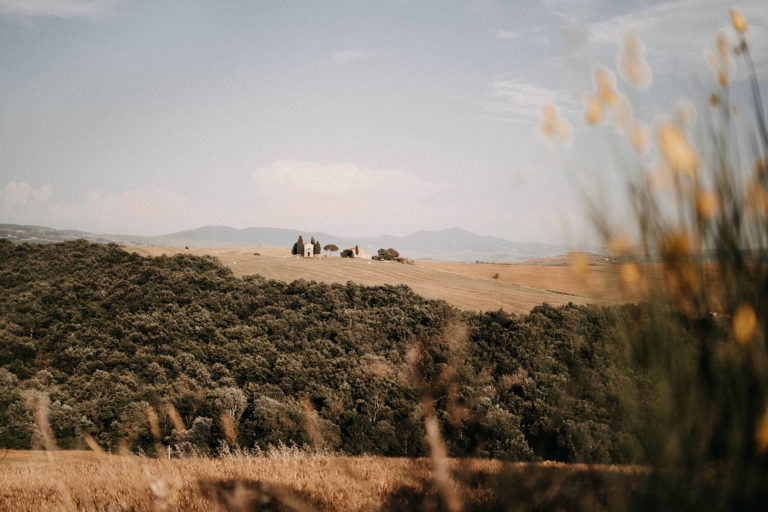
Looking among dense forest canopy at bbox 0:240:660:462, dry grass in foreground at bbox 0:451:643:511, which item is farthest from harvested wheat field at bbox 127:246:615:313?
dry grass in foreground at bbox 0:451:643:511

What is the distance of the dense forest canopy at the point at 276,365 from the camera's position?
15.6 metres

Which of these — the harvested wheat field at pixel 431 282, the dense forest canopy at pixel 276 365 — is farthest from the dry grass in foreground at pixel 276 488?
the harvested wheat field at pixel 431 282

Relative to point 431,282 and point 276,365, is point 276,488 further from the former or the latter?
point 431,282

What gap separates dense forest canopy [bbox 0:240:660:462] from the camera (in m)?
15.6

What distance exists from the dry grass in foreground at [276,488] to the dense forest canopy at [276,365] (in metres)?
5.52

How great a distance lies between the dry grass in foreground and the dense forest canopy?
5517 millimetres

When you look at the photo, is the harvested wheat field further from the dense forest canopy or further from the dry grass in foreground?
the dry grass in foreground

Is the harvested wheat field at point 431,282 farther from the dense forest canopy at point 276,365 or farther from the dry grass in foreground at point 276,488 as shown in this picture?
the dry grass in foreground at point 276,488

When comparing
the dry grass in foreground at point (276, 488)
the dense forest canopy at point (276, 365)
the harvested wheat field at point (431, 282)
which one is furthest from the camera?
the harvested wheat field at point (431, 282)

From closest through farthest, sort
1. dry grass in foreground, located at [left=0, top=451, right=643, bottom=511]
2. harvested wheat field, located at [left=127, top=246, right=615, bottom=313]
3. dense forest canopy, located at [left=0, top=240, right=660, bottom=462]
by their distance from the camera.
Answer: dry grass in foreground, located at [left=0, top=451, right=643, bottom=511]
dense forest canopy, located at [left=0, top=240, right=660, bottom=462]
harvested wheat field, located at [left=127, top=246, right=615, bottom=313]

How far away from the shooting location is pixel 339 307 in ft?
97.5

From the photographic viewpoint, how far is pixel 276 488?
11.6ft

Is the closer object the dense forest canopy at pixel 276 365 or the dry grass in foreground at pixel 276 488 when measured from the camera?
the dry grass in foreground at pixel 276 488

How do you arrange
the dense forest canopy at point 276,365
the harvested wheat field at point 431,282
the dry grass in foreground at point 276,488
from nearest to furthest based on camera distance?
the dry grass in foreground at point 276,488 < the dense forest canopy at point 276,365 < the harvested wheat field at point 431,282
